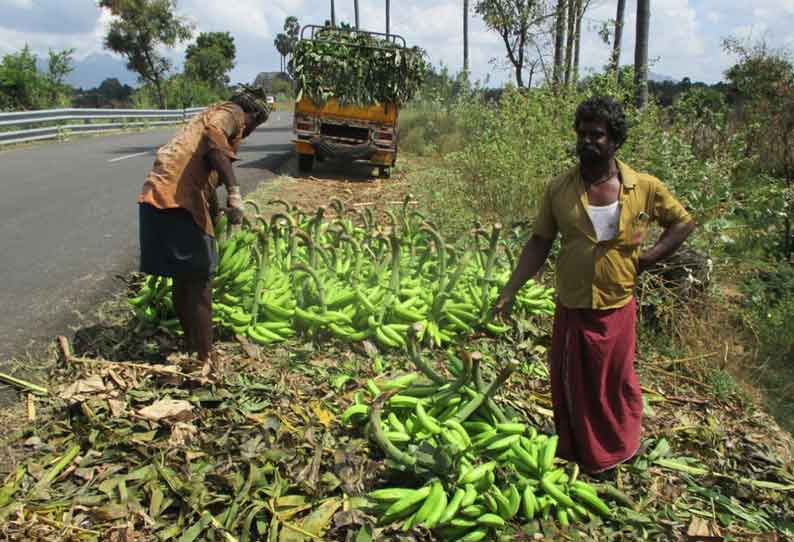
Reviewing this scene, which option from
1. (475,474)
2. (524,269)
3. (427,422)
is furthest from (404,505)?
(524,269)

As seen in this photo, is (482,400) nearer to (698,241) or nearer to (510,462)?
(510,462)

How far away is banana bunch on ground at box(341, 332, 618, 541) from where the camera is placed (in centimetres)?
254

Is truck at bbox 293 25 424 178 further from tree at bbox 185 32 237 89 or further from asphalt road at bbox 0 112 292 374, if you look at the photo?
tree at bbox 185 32 237 89

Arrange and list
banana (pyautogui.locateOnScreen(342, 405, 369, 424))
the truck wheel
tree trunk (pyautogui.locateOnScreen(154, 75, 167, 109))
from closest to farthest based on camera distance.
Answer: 1. banana (pyautogui.locateOnScreen(342, 405, 369, 424))
2. the truck wheel
3. tree trunk (pyautogui.locateOnScreen(154, 75, 167, 109))

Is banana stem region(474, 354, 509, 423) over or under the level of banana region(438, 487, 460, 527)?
over

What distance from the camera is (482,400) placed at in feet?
9.71

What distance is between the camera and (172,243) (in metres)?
3.61

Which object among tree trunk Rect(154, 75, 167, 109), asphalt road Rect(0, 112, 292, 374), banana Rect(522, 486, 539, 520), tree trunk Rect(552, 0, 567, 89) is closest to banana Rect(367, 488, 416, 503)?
banana Rect(522, 486, 539, 520)

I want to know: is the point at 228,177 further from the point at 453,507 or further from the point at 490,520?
the point at 490,520

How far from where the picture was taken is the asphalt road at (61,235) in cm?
472

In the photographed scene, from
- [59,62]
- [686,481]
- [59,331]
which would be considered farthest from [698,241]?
[59,62]

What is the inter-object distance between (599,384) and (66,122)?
1989 centimetres

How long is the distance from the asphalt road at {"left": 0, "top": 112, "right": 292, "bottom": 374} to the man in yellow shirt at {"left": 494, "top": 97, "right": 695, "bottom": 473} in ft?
10.9

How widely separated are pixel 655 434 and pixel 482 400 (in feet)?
3.82
